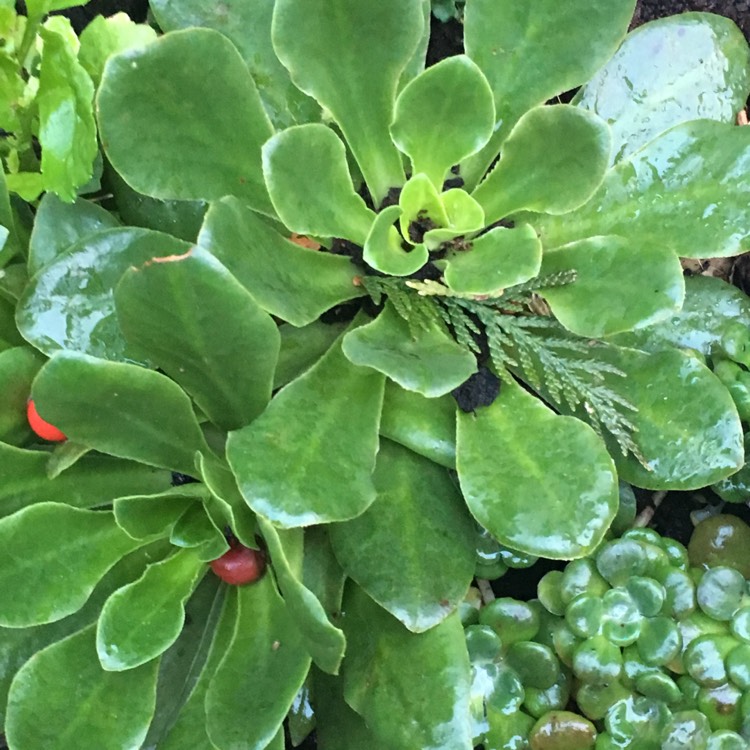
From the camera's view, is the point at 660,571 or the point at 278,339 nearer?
the point at 278,339

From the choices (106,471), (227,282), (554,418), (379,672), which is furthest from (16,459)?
(554,418)

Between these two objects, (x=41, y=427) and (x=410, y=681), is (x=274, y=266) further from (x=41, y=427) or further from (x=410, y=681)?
(x=410, y=681)

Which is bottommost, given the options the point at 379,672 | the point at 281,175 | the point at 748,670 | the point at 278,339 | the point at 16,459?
the point at 748,670

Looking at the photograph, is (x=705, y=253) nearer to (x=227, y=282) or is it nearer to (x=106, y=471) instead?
(x=227, y=282)

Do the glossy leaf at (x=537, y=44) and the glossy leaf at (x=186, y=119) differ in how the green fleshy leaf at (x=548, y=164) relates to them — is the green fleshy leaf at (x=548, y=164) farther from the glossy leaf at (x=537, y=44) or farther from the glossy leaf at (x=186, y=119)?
the glossy leaf at (x=186, y=119)

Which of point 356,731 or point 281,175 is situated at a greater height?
point 281,175

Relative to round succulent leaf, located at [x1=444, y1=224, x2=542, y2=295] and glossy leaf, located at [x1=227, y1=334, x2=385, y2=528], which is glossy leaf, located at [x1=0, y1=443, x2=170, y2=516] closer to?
glossy leaf, located at [x1=227, y1=334, x2=385, y2=528]

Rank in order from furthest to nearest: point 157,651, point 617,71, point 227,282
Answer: point 617,71
point 157,651
point 227,282
